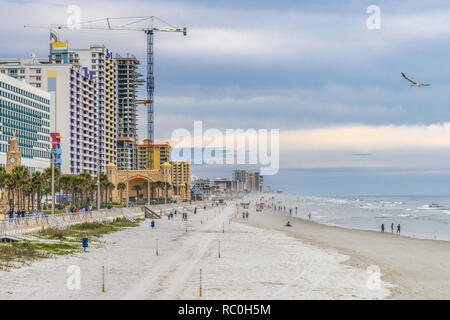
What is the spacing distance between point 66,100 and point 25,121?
35128 millimetres

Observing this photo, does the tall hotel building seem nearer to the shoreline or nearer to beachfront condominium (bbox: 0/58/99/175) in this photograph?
beachfront condominium (bbox: 0/58/99/175)

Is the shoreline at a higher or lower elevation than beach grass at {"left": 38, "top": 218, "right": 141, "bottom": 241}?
lower

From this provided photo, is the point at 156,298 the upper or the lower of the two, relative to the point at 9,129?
lower

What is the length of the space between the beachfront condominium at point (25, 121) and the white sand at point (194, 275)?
86.2m

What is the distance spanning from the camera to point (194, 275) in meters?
28.1

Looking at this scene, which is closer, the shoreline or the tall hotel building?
the shoreline

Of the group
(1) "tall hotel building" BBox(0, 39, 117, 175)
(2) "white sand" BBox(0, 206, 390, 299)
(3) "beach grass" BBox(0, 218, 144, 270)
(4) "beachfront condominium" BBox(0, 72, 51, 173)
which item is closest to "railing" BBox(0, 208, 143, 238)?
(3) "beach grass" BBox(0, 218, 144, 270)

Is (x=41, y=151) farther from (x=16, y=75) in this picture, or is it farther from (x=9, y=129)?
(x=16, y=75)

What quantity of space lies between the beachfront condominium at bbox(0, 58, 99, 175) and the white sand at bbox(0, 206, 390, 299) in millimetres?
133052

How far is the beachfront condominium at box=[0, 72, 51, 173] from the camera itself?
394ft

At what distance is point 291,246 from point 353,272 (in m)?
14.8

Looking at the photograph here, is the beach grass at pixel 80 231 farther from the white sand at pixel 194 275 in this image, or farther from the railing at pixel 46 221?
the white sand at pixel 194 275

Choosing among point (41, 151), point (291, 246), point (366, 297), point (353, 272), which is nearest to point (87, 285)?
point (366, 297)

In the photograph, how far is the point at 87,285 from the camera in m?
24.5
